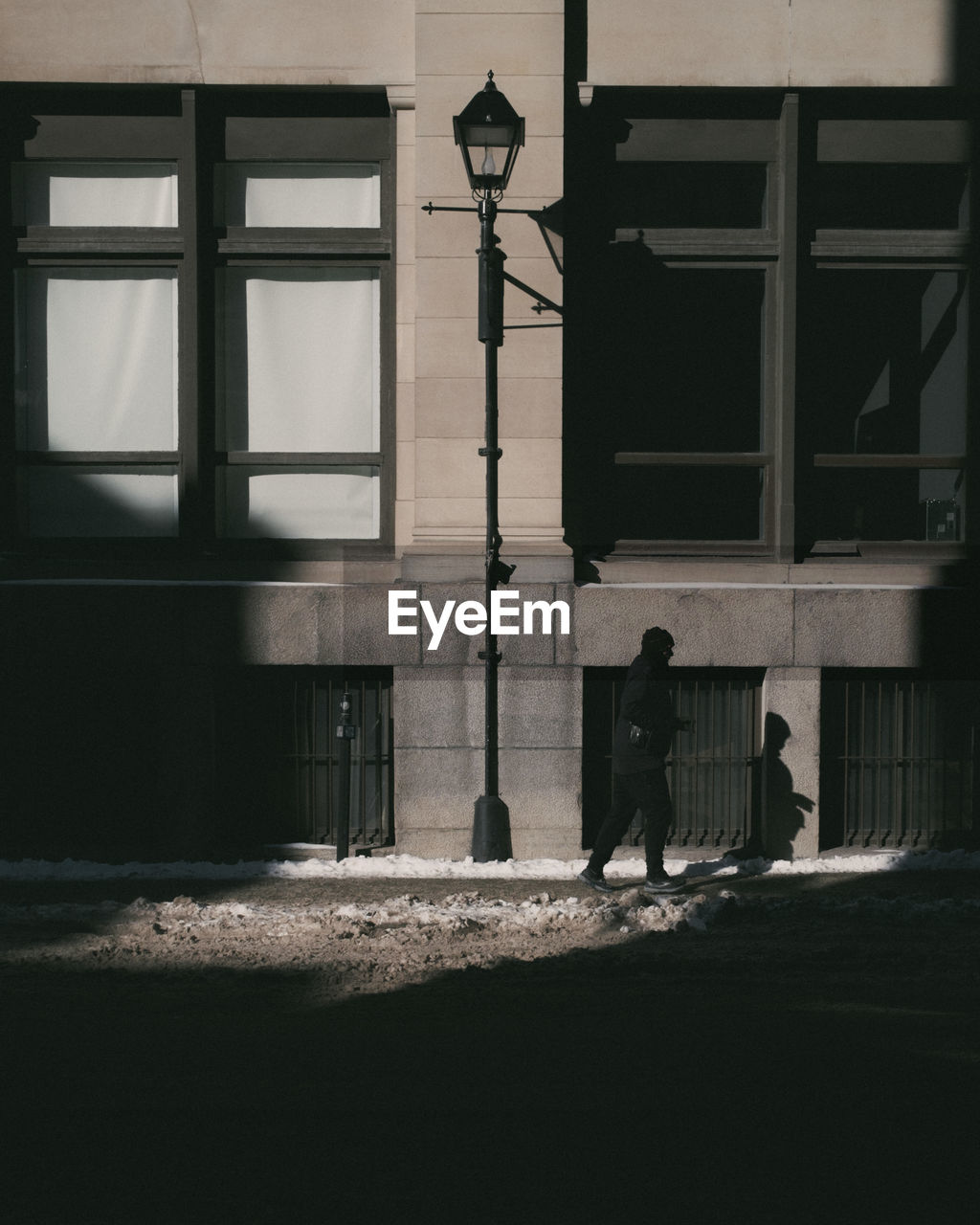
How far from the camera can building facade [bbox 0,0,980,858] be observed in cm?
1068

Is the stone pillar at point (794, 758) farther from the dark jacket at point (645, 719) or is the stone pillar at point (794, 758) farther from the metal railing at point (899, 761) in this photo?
the dark jacket at point (645, 719)

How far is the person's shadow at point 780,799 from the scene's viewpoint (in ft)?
35.3

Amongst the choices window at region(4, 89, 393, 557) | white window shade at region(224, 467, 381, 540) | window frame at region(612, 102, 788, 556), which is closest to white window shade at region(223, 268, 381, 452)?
window at region(4, 89, 393, 557)

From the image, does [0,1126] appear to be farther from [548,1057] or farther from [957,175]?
[957,175]

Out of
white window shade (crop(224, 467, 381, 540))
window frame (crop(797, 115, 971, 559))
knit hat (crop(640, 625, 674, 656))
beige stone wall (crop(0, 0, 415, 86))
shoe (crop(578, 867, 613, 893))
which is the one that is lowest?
shoe (crop(578, 867, 613, 893))

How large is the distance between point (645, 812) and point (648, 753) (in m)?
0.43

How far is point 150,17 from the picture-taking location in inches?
421

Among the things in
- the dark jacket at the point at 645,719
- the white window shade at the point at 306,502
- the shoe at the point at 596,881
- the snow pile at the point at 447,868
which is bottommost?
the snow pile at the point at 447,868

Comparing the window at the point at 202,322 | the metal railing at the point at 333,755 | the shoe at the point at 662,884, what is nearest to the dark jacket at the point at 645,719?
the shoe at the point at 662,884

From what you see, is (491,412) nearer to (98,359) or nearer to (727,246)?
(727,246)

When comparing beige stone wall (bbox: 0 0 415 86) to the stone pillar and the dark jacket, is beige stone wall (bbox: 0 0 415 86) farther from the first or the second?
the stone pillar

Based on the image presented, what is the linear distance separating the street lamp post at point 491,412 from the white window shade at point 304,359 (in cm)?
121

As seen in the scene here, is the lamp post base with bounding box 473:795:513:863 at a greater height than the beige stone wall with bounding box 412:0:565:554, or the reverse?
the beige stone wall with bounding box 412:0:565:554

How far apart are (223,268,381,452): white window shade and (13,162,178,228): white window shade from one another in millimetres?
948
